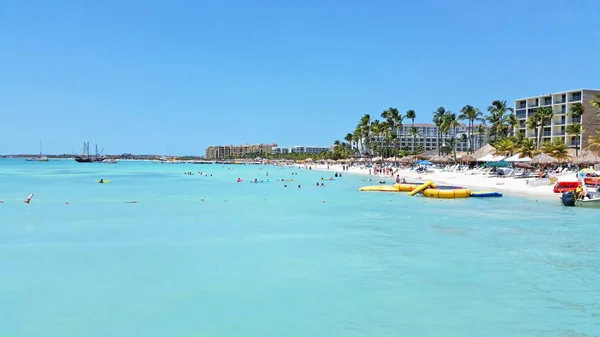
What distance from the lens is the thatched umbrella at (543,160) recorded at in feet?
144

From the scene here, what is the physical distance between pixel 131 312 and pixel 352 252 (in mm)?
6973

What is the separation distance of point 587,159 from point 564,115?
30.4 m

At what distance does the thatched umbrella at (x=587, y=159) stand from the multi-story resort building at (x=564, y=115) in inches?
795

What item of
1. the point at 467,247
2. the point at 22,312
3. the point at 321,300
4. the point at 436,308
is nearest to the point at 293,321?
the point at 321,300

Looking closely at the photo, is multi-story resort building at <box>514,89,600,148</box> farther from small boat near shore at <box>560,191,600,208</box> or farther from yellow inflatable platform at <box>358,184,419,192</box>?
small boat near shore at <box>560,191,600,208</box>

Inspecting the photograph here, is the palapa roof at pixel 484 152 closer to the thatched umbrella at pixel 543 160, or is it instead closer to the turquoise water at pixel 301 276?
the thatched umbrella at pixel 543 160

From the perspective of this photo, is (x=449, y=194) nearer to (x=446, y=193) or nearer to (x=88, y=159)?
(x=446, y=193)

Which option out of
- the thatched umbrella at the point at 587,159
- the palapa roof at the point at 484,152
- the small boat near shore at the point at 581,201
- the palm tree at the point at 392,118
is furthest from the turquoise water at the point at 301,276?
the palm tree at the point at 392,118

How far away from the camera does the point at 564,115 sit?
2790 inches

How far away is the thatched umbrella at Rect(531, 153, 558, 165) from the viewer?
144ft

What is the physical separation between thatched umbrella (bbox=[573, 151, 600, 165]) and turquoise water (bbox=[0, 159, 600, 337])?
24833mm

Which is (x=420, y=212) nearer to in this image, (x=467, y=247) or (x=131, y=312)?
(x=467, y=247)

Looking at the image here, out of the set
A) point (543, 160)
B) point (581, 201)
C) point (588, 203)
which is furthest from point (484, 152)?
point (588, 203)

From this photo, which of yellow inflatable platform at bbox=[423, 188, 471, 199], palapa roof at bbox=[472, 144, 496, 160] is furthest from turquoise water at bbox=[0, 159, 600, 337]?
palapa roof at bbox=[472, 144, 496, 160]
